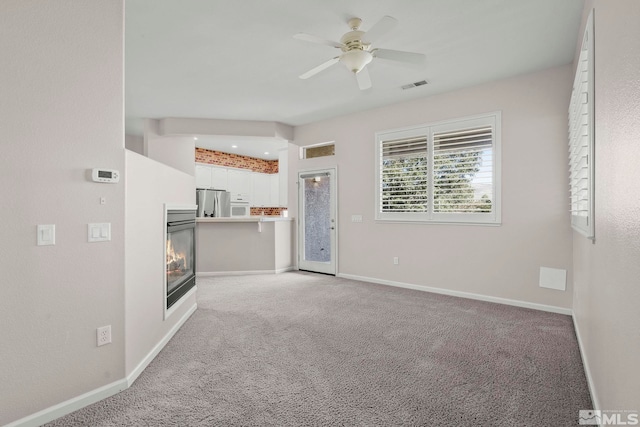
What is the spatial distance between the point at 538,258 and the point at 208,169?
6966mm

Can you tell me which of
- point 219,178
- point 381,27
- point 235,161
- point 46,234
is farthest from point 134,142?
point 381,27

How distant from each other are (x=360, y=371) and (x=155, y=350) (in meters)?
1.66

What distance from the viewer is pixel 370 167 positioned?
17.7ft

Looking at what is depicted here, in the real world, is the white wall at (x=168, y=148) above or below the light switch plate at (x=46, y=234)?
above

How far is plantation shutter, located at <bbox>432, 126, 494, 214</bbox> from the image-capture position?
4258 mm

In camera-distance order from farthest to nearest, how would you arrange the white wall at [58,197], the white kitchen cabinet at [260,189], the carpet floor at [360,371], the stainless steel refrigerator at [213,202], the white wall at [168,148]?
the white kitchen cabinet at [260,189] < the stainless steel refrigerator at [213,202] < the white wall at [168,148] < the carpet floor at [360,371] < the white wall at [58,197]

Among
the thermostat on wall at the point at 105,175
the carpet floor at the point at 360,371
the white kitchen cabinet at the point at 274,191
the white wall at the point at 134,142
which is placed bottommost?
the carpet floor at the point at 360,371

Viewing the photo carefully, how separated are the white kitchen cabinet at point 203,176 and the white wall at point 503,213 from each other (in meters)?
4.11

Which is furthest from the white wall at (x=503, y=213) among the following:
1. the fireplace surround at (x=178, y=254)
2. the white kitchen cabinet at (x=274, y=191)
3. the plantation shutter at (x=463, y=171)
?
the white kitchen cabinet at (x=274, y=191)

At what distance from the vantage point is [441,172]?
15.2ft

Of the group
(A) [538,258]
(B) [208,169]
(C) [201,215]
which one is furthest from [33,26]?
(B) [208,169]

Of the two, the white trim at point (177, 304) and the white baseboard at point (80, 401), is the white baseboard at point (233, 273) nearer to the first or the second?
the white trim at point (177, 304)

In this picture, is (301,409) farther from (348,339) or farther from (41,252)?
(41,252)

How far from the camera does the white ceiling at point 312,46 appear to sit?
8.80 ft
